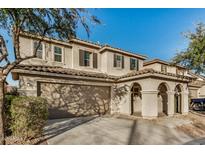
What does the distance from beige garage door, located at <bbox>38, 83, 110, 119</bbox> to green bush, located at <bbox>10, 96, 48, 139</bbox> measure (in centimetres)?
Result: 450

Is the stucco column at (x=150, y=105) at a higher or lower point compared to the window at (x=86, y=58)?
lower

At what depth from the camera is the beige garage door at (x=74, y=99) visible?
Answer: 986 centimetres

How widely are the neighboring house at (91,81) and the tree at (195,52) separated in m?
1.39

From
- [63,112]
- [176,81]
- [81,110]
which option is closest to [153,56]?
[176,81]

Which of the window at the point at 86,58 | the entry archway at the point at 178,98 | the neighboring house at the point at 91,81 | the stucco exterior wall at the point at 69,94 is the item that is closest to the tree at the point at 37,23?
the neighboring house at the point at 91,81

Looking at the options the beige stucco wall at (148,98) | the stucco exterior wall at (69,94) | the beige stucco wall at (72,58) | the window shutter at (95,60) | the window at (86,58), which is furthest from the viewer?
the window shutter at (95,60)

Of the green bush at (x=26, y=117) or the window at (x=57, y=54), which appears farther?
the window at (x=57, y=54)

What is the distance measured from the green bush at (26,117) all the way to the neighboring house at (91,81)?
13.4 ft

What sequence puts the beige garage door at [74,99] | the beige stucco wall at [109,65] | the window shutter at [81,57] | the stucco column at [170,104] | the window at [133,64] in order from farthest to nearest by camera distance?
the window at [133,64] → the beige stucco wall at [109,65] → the window shutter at [81,57] → the stucco column at [170,104] → the beige garage door at [74,99]

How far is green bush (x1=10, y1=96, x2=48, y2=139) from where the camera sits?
16.4ft

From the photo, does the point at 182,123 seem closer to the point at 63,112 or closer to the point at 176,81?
the point at 176,81

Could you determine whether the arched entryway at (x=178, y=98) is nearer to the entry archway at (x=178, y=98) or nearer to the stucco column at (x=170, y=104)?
the entry archway at (x=178, y=98)

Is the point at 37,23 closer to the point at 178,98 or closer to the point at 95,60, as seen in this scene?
the point at 95,60

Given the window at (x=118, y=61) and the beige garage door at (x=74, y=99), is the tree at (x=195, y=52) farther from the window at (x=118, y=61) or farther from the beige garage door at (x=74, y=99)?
the beige garage door at (x=74, y=99)
